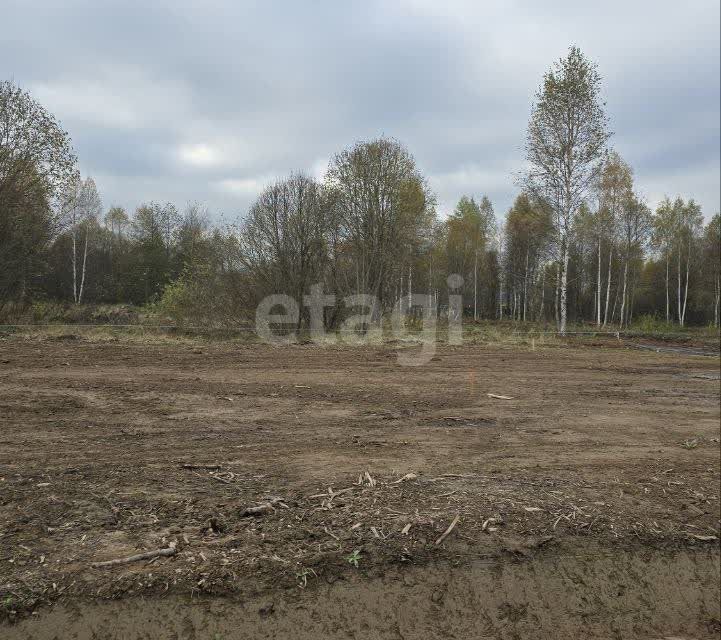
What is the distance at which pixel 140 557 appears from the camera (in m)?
3.11

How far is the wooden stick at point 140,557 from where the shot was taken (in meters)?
3.03

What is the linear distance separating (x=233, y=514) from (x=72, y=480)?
146 cm

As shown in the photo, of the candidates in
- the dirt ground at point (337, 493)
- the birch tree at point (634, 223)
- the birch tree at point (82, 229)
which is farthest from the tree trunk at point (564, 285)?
the birch tree at point (82, 229)

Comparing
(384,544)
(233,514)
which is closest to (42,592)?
(233,514)

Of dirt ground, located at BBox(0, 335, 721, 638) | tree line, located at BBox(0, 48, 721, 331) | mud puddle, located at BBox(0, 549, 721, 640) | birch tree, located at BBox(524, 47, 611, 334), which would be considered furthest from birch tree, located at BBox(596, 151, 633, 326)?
mud puddle, located at BBox(0, 549, 721, 640)

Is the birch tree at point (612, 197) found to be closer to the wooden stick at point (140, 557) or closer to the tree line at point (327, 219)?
the tree line at point (327, 219)

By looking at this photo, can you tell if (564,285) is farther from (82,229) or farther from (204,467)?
(82,229)

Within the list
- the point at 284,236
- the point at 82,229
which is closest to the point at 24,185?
the point at 284,236

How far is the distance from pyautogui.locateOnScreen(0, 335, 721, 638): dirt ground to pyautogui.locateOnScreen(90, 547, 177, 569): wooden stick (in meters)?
0.04

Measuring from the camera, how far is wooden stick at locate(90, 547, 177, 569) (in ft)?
9.93

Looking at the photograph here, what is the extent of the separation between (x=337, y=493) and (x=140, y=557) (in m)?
1.61

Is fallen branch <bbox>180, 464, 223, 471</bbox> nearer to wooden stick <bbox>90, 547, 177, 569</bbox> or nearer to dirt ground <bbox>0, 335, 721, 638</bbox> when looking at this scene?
dirt ground <bbox>0, 335, 721, 638</bbox>

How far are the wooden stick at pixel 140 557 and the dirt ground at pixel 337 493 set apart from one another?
0.04 metres

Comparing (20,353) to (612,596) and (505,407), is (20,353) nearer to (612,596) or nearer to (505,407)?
(505,407)
